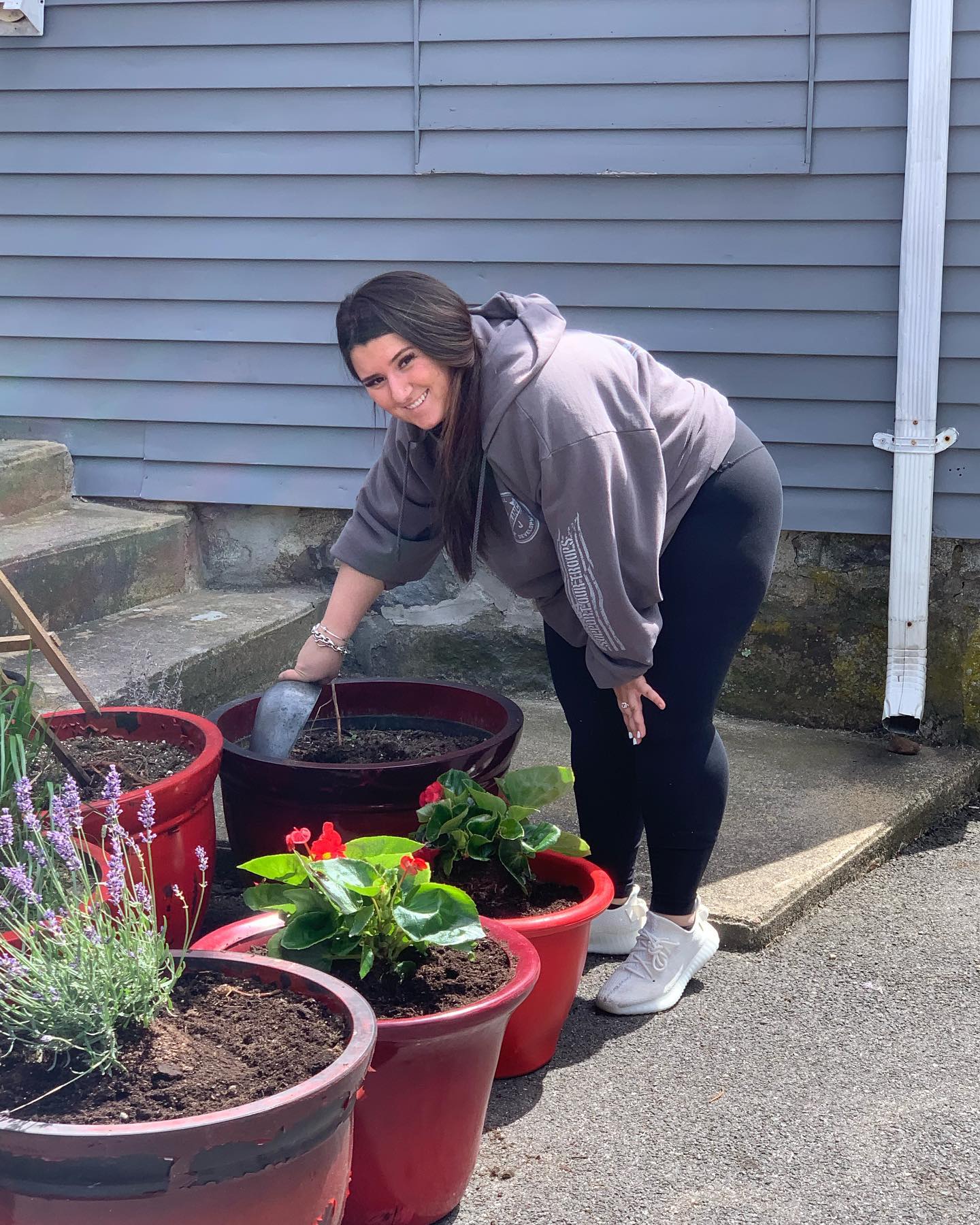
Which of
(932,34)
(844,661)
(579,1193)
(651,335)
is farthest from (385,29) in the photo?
(579,1193)

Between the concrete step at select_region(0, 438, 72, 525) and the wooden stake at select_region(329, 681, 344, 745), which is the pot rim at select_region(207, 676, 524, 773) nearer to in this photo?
the wooden stake at select_region(329, 681, 344, 745)

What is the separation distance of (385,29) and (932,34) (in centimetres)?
148

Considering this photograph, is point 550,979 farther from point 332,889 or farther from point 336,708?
point 336,708

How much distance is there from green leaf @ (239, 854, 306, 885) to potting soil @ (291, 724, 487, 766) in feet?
2.12

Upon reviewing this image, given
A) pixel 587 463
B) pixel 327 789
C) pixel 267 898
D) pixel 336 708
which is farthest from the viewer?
pixel 336 708

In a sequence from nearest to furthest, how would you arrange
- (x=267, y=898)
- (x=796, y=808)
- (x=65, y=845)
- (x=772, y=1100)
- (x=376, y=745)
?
(x=65, y=845)
(x=267, y=898)
(x=772, y=1100)
(x=376, y=745)
(x=796, y=808)

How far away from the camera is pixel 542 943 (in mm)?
2029

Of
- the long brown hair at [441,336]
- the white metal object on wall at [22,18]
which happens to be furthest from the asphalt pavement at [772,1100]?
the white metal object on wall at [22,18]

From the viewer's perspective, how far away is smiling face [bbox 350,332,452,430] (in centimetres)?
195

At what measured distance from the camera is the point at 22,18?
3707 mm

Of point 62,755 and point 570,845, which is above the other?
point 62,755

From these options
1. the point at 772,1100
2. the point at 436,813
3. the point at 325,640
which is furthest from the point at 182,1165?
the point at 325,640

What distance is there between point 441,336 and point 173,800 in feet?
2.93

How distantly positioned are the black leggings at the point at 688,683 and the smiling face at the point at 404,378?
1.59 ft
